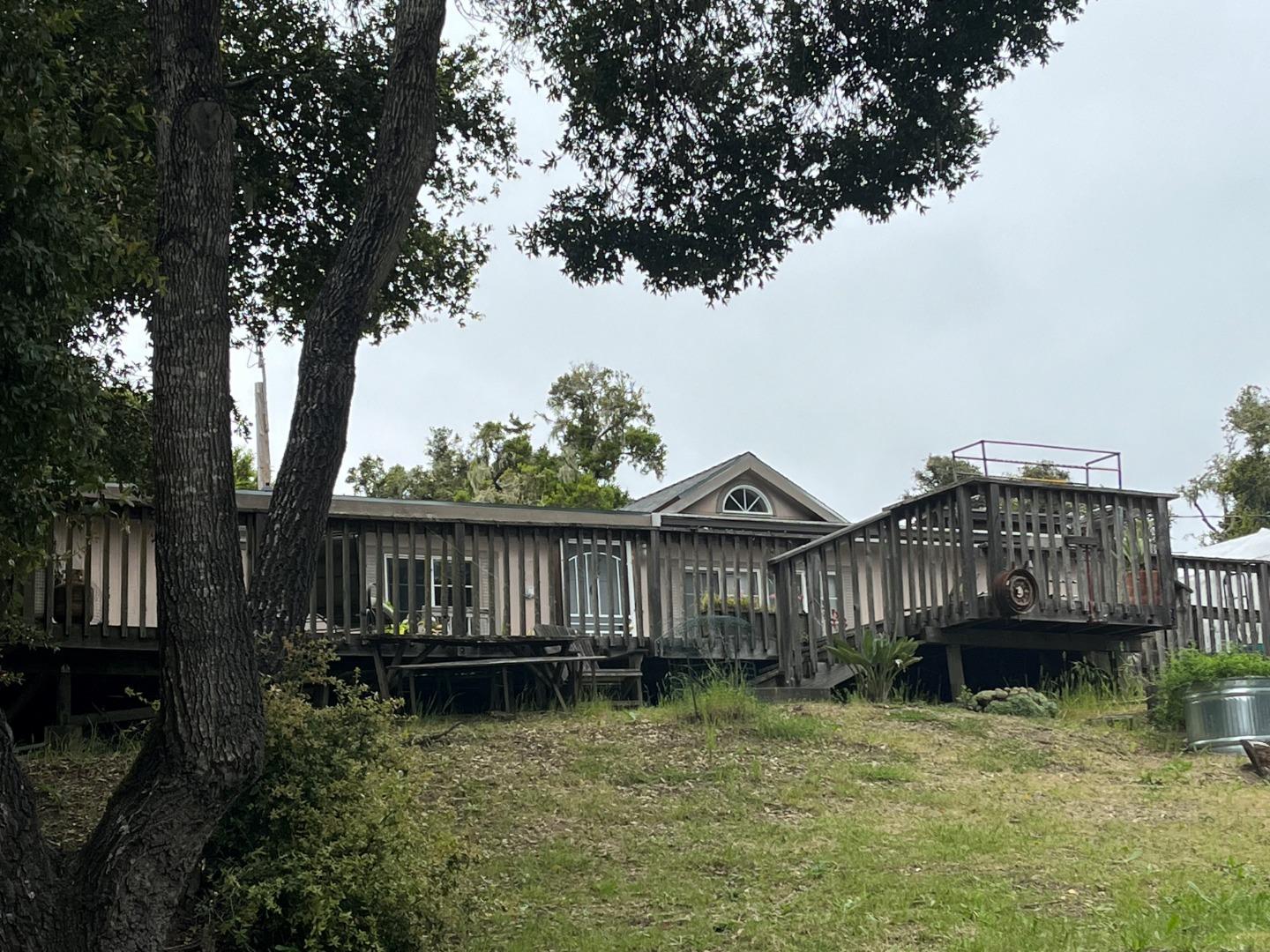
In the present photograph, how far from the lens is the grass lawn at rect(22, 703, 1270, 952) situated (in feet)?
20.3

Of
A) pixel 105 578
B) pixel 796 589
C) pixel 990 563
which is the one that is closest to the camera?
pixel 105 578

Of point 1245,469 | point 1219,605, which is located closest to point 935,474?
point 1245,469

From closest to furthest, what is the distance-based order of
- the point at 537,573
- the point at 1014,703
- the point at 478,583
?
the point at 1014,703 → the point at 478,583 → the point at 537,573

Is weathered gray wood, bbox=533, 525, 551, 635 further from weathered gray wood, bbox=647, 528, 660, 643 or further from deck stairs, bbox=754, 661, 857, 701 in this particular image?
deck stairs, bbox=754, 661, 857, 701

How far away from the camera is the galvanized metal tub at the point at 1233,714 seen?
10.1m

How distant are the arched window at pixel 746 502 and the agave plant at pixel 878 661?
45.9 feet

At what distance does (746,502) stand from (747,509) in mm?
191

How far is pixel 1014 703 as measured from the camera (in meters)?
11.7

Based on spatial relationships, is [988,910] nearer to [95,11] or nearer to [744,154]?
[744,154]

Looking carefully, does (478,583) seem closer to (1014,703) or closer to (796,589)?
(796,589)

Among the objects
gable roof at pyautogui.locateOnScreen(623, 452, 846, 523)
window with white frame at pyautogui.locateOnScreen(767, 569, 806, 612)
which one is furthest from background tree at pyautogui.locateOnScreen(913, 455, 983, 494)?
window with white frame at pyautogui.locateOnScreen(767, 569, 806, 612)

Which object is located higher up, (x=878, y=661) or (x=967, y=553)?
(x=967, y=553)

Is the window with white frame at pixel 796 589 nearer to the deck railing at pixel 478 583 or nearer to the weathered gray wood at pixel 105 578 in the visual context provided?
the deck railing at pixel 478 583

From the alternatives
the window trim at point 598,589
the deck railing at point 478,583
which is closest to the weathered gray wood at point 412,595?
the deck railing at point 478,583
